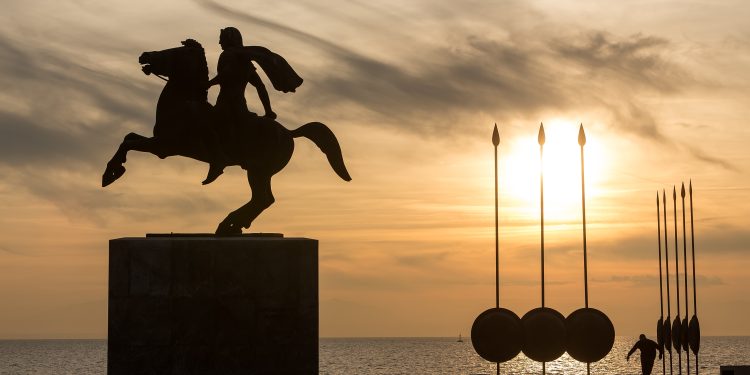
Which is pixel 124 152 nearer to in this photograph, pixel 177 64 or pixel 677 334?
pixel 177 64

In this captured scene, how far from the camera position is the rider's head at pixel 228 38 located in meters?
21.7

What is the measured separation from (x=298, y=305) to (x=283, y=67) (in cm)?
480

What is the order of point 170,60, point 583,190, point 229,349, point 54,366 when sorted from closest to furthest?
point 229,349 → point 170,60 → point 583,190 → point 54,366

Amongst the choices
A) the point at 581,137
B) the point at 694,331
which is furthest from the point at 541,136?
the point at 694,331

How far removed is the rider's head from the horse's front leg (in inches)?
89.4

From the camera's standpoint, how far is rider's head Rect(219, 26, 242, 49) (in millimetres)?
21703

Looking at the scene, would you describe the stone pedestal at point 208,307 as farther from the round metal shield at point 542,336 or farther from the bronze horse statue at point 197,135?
the round metal shield at point 542,336

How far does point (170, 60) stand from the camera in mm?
21344

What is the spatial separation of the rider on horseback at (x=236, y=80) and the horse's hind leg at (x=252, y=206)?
0.75m

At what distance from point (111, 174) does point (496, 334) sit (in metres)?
14.0

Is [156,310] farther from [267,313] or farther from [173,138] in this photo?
[173,138]

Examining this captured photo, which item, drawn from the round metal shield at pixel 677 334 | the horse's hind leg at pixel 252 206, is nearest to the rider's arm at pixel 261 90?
the horse's hind leg at pixel 252 206

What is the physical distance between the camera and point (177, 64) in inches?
840

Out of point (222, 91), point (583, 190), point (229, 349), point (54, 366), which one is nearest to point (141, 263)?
point (229, 349)
